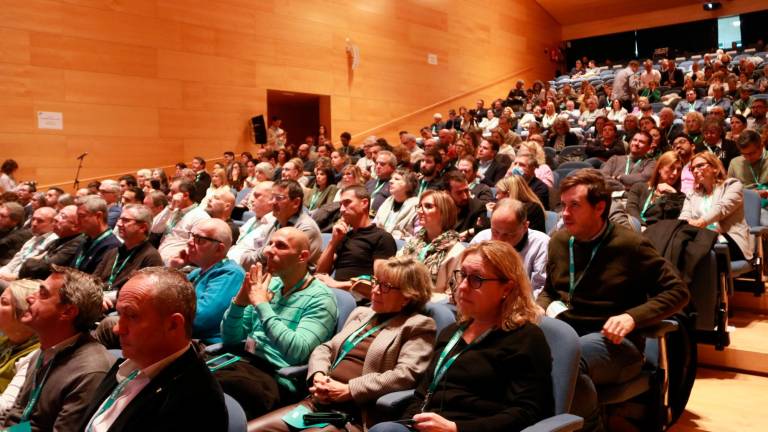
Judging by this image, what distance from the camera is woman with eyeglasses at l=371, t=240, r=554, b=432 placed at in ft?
5.28

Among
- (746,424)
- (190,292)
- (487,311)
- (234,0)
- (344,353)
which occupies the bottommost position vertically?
(746,424)

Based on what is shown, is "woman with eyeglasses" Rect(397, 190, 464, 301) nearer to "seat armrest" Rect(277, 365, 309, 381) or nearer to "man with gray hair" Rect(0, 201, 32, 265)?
"seat armrest" Rect(277, 365, 309, 381)

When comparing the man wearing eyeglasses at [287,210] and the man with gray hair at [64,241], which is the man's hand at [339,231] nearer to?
the man wearing eyeglasses at [287,210]

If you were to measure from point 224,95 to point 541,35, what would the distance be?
9.23 metres

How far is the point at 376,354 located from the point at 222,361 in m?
0.60

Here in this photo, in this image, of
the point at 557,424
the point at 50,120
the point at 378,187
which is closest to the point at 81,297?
the point at 557,424

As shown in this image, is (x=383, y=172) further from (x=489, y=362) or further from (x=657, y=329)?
(x=489, y=362)

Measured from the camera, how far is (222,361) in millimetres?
2260

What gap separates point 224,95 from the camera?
966cm

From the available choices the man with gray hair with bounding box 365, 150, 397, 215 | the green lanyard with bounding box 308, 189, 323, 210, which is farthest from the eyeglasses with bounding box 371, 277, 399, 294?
the green lanyard with bounding box 308, 189, 323, 210

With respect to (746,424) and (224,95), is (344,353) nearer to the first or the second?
(746,424)

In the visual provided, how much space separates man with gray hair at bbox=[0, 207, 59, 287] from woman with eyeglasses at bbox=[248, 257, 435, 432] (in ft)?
9.45

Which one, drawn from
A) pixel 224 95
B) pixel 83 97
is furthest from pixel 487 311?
pixel 224 95

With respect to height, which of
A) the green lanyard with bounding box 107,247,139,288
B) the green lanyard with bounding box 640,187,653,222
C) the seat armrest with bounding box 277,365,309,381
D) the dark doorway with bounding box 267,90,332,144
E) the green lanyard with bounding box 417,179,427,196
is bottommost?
the seat armrest with bounding box 277,365,309,381
